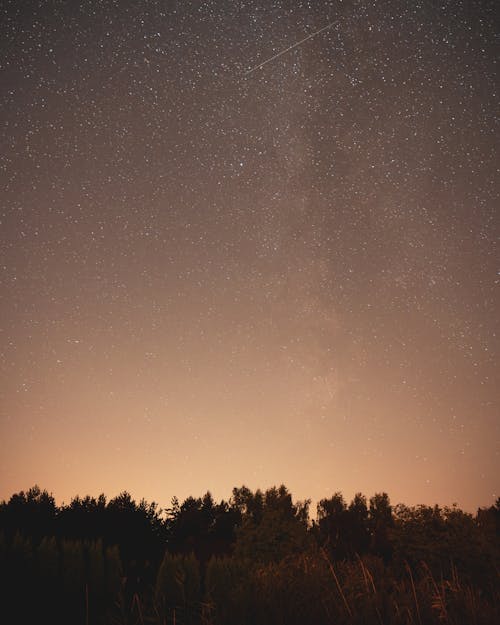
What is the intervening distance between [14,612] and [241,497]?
76541mm

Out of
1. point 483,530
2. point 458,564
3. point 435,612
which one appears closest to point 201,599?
point 435,612

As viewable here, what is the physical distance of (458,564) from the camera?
88.5 ft

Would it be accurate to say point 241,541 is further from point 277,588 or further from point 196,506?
point 196,506

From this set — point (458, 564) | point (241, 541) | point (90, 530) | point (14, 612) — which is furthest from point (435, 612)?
point (90, 530)

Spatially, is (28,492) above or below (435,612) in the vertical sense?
above

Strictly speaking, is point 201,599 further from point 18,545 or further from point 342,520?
point 342,520

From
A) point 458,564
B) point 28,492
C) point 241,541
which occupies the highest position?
point 28,492

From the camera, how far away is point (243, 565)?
23.6 ft

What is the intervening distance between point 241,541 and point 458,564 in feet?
46.7

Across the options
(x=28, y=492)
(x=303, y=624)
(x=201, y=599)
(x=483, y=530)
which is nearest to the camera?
(x=303, y=624)

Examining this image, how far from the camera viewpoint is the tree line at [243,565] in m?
4.62

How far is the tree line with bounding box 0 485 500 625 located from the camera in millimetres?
4617

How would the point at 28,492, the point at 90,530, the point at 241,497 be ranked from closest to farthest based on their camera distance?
the point at 90,530, the point at 28,492, the point at 241,497

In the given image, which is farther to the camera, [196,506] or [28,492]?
[196,506]
